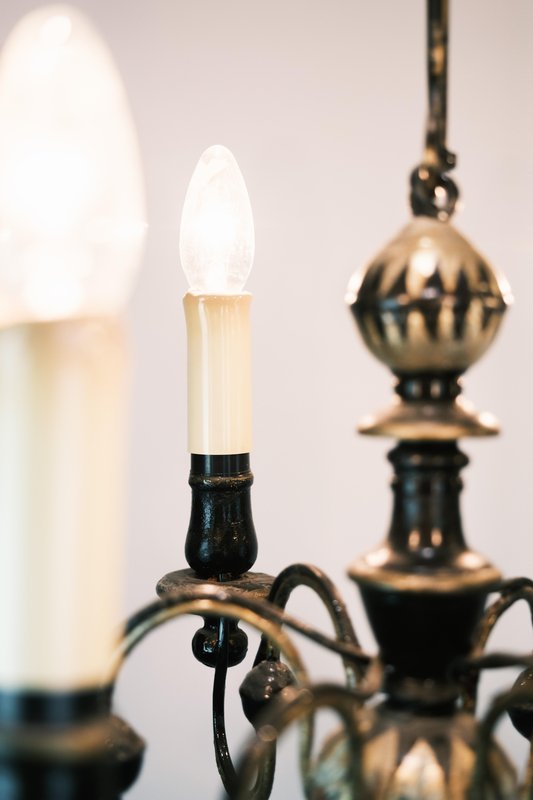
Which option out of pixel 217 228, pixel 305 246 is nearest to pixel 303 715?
pixel 217 228

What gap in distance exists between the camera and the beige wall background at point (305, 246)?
149 centimetres

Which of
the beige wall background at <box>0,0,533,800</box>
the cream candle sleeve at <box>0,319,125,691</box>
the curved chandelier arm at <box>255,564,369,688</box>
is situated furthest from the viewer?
the beige wall background at <box>0,0,533,800</box>

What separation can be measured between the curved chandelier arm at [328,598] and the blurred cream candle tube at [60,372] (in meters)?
0.11

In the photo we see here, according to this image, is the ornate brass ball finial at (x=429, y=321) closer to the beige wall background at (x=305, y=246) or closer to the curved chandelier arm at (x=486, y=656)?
the curved chandelier arm at (x=486, y=656)

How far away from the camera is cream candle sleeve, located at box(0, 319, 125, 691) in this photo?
0.23 m

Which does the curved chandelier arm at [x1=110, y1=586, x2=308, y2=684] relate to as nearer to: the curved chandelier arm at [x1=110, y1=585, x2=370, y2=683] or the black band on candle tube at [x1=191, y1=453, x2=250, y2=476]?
the curved chandelier arm at [x1=110, y1=585, x2=370, y2=683]

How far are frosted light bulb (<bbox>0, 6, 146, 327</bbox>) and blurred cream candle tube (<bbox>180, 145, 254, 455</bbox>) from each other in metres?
0.20

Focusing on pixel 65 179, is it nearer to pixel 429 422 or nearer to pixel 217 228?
pixel 429 422

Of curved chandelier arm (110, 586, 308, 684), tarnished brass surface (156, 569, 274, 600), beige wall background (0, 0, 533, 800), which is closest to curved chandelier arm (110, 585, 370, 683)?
curved chandelier arm (110, 586, 308, 684)

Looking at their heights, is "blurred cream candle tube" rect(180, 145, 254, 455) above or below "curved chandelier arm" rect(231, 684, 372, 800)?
above

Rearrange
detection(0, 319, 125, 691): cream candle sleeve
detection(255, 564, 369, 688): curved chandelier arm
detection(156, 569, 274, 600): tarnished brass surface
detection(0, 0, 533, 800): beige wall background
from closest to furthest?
detection(0, 319, 125, 691): cream candle sleeve
detection(255, 564, 369, 688): curved chandelier arm
detection(156, 569, 274, 600): tarnished brass surface
detection(0, 0, 533, 800): beige wall background

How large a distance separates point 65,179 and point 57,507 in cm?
9

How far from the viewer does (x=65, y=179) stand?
27 centimetres

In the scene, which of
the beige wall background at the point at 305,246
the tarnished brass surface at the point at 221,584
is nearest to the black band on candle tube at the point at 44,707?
the tarnished brass surface at the point at 221,584
